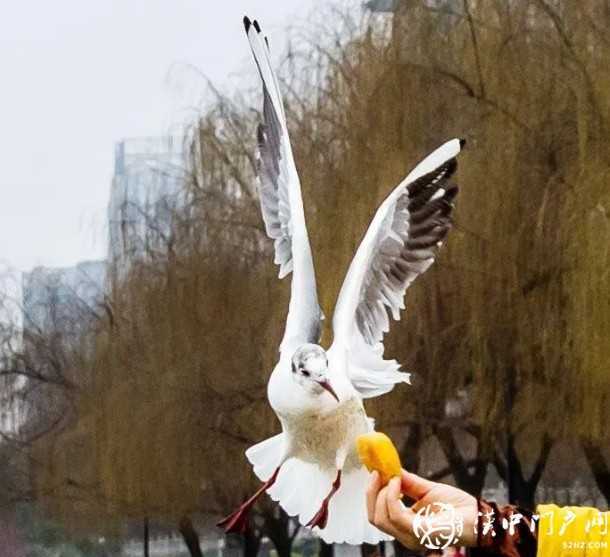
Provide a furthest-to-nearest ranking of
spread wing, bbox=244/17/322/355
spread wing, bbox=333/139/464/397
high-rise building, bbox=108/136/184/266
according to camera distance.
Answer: high-rise building, bbox=108/136/184/266 → spread wing, bbox=333/139/464/397 → spread wing, bbox=244/17/322/355

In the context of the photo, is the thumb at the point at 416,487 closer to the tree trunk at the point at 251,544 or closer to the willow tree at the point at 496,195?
the willow tree at the point at 496,195

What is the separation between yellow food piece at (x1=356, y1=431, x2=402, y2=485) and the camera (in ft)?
6.70

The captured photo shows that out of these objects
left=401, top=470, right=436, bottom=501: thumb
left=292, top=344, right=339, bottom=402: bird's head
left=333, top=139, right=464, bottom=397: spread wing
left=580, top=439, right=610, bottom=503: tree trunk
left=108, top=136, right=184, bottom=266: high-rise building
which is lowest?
left=580, top=439, right=610, bottom=503: tree trunk

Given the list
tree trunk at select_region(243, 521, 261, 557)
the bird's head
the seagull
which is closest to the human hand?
the seagull

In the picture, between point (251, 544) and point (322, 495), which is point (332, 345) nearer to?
point (322, 495)

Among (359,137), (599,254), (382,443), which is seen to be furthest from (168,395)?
(382,443)

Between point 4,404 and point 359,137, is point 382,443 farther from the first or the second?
point 4,404

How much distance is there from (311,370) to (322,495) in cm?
58

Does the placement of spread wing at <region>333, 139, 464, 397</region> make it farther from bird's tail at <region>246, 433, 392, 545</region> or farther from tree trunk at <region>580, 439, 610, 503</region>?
tree trunk at <region>580, 439, 610, 503</region>

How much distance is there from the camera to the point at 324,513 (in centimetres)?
679

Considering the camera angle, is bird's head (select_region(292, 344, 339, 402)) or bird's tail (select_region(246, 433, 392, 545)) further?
bird's tail (select_region(246, 433, 392, 545))

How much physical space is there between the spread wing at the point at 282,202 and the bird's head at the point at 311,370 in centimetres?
48

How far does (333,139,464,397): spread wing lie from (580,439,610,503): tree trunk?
5.88 m

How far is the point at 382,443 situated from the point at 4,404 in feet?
74.0
